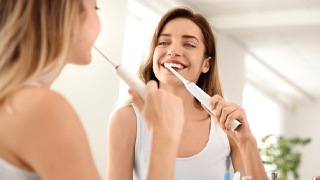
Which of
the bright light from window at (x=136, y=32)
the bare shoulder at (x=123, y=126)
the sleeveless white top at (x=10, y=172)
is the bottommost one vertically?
the sleeveless white top at (x=10, y=172)

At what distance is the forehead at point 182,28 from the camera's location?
1.50m

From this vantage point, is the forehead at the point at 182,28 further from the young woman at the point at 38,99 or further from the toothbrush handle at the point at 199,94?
the young woman at the point at 38,99

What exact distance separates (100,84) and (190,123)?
1384mm

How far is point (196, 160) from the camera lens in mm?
1353

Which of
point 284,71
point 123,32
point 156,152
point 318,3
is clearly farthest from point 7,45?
point 284,71

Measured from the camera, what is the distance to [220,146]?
1.42 metres

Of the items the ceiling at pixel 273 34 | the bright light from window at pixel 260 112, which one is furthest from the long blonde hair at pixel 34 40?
the bright light from window at pixel 260 112

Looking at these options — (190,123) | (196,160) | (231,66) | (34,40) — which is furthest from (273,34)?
(34,40)

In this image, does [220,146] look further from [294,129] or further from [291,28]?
[294,129]

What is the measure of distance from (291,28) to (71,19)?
3.42 metres

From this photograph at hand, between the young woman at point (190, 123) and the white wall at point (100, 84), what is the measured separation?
112cm

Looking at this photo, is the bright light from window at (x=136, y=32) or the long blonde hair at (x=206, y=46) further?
the bright light from window at (x=136, y=32)

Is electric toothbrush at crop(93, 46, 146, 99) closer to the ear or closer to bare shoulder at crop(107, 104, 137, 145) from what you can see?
bare shoulder at crop(107, 104, 137, 145)

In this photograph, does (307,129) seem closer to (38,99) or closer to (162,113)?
(162,113)
